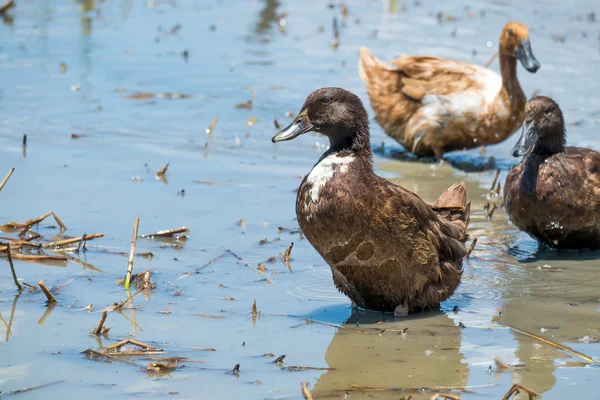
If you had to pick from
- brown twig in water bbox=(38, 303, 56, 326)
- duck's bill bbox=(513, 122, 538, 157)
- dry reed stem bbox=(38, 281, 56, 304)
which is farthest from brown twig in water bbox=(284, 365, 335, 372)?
duck's bill bbox=(513, 122, 538, 157)

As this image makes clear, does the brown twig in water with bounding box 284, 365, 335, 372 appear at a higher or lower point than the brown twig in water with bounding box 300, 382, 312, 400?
lower

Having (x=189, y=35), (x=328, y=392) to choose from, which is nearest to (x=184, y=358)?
(x=328, y=392)

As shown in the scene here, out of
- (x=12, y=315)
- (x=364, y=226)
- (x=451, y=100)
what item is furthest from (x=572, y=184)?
(x=12, y=315)

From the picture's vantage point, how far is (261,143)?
980 cm

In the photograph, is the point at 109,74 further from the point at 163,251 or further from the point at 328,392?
the point at 328,392

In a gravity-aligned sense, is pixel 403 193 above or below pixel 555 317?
above

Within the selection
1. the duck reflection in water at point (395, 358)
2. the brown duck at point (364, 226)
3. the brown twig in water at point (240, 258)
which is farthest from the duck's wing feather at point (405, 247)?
the brown twig in water at point (240, 258)

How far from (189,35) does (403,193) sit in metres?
9.51

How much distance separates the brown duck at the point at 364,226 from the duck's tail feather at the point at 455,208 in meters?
0.31

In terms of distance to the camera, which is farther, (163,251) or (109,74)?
(109,74)

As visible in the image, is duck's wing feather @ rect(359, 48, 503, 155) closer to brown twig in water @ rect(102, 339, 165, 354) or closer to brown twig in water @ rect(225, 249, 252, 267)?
brown twig in water @ rect(225, 249, 252, 267)

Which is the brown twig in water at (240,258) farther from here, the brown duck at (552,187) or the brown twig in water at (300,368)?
the brown duck at (552,187)

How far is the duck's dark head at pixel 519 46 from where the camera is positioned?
963 centimetres

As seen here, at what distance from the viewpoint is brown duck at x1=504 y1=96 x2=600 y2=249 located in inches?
274
